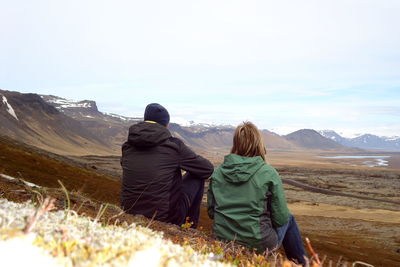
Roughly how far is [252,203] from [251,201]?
26 mm

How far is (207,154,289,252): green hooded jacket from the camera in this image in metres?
4.63

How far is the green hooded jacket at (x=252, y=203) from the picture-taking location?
4.63 meters

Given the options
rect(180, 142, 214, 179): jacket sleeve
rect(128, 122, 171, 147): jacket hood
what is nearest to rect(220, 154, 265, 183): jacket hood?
rect(180, 142, 214, 179): jacket sleeve

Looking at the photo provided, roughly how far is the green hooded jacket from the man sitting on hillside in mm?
842

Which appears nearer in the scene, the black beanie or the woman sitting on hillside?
the woman sitting on hillside

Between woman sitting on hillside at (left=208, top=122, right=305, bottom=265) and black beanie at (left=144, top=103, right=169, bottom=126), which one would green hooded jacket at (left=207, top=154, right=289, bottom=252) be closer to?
woman sitting on hillside at (left=208, top=122, right=305, bottom=265)

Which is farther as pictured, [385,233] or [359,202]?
[359,202]

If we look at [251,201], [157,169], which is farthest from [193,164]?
[251,201]

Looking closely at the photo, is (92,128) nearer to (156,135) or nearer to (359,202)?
(359,202)

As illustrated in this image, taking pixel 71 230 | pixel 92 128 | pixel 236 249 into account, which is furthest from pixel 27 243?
pixel 92 128

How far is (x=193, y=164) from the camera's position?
5613 mm

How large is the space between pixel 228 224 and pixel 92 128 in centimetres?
17994

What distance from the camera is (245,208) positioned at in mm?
4711

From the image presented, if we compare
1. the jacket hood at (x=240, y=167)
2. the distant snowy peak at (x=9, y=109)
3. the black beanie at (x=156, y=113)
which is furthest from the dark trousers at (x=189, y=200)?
the distant snowy peak at (x=9, y=109)
